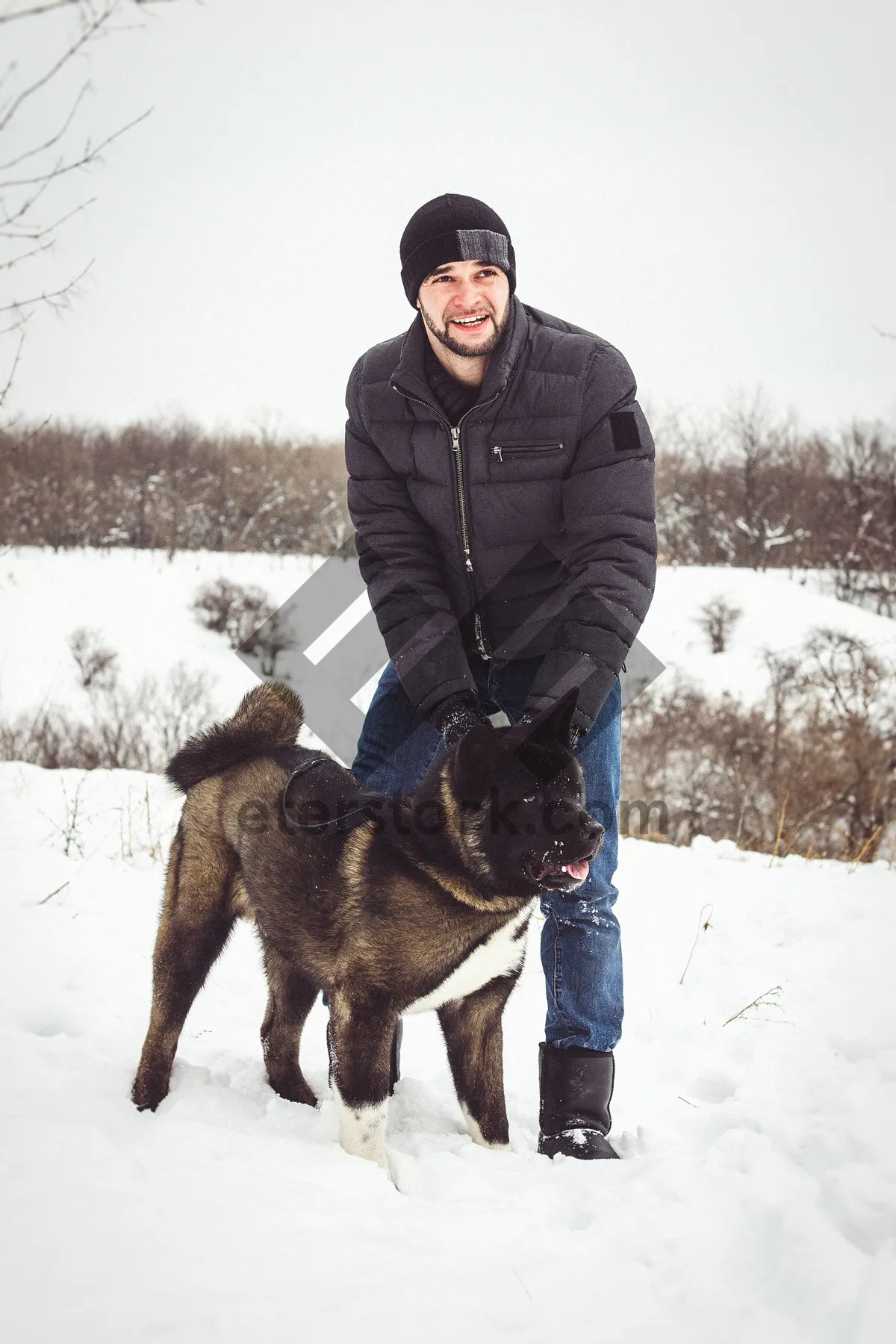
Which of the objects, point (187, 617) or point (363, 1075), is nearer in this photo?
point (363, 1075)

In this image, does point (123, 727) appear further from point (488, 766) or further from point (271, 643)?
point (488, 766)

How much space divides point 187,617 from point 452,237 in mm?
30634

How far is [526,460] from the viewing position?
3.01 meters

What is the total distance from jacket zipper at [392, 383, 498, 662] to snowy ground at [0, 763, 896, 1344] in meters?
1.64

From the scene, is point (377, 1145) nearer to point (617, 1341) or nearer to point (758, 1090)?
point (617, 1341)

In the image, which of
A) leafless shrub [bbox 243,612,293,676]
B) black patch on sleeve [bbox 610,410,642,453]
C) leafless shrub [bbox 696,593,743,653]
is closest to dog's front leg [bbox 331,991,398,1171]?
black patch on sleeve [bbox 610,410,642,453]

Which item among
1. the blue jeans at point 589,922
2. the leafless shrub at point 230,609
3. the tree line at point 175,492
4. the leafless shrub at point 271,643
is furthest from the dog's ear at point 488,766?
the tree line at point 175,492

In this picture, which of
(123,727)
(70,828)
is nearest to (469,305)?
(70,828)

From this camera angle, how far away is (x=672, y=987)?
443 cm

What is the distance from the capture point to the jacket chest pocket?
9.82 feet

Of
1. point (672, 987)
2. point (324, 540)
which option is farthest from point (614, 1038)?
point (324, 540)

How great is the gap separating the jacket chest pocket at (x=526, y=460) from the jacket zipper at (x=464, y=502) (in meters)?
0.12

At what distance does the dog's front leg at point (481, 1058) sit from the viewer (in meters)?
2.85

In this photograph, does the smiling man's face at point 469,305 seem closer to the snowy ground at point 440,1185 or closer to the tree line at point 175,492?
the snowy ground at point 440,1185
